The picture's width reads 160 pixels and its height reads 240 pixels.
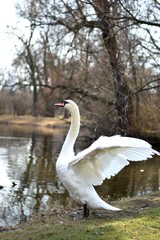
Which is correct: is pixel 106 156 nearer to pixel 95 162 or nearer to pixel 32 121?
pixel 95 162

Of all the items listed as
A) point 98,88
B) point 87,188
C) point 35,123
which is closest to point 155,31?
point 98,88

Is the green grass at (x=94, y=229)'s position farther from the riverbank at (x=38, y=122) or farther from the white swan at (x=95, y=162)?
the riverbank at (x=38, y=122)

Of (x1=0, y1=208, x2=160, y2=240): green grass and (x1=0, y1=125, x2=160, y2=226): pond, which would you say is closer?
(x1=0, y1=208, x2=160, y2=240): green grass

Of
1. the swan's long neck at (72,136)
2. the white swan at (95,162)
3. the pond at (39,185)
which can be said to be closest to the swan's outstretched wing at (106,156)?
the white swan at (95,162)

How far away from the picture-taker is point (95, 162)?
6699mm

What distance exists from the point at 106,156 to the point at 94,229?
1.14m

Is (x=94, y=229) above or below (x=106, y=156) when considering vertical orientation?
below

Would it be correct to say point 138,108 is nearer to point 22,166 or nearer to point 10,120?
point 22,166

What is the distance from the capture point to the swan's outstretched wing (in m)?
6.23

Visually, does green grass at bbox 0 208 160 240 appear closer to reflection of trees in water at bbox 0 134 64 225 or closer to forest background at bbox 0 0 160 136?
reflection of trees in water at bbox 0 134 64 225

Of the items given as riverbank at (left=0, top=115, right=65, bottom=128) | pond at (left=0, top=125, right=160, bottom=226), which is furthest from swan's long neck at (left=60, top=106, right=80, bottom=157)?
riverbank at (left=0, top=115, right=65, bottom=128)

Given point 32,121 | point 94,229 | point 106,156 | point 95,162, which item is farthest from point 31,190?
point 32,121

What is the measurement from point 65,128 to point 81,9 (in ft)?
87.0

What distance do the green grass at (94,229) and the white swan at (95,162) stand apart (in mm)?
394
